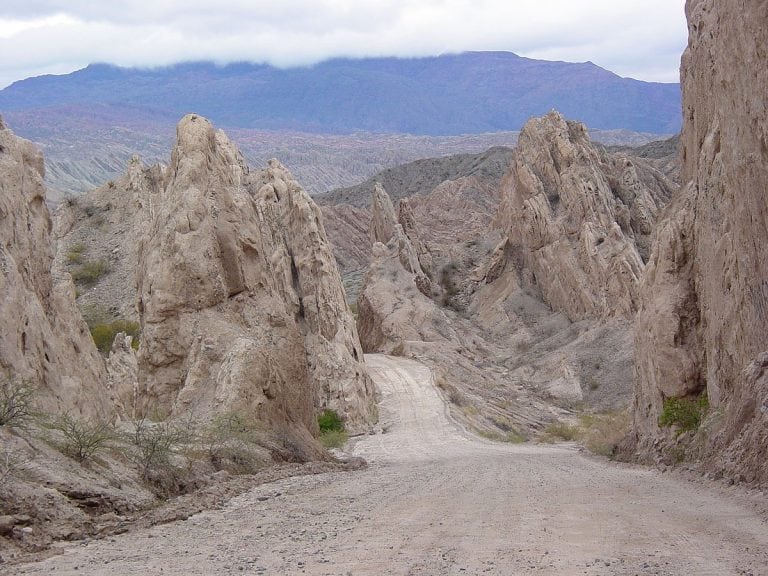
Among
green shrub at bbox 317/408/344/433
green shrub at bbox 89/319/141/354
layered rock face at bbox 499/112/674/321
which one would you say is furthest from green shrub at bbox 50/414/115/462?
layered rock face at bbox 499/112/674/321

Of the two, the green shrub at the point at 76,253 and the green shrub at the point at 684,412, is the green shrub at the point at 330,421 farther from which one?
the green shrub at the point at 76,253

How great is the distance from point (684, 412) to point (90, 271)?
42609mm

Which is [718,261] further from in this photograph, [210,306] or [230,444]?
[210,306]

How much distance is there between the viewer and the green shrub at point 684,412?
21119 millimetres

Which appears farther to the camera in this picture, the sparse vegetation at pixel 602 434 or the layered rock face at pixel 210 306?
the sparse vegetation at pixel 602 434

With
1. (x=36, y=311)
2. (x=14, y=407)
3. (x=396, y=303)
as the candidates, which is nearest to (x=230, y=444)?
(x=36, y=311)

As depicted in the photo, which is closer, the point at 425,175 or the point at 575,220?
the point at 575,220

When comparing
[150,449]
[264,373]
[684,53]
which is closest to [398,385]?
[684,53]

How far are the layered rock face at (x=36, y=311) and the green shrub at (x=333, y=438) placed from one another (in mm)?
10359

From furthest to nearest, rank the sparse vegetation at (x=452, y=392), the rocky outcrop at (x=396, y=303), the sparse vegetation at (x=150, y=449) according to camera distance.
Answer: the rocky outcrop at (x=396, y=303) → the sparse vegetation at (x=452, y=392) → the sparse vegetation at (x=150, y=449)

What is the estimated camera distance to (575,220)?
72.1 meters

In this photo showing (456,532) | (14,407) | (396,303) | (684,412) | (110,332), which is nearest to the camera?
(456,532)

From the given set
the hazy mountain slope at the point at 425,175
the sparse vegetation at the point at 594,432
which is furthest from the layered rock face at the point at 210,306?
the hazy mountain slope at the point at 425,175

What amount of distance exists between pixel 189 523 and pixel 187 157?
13.8 metres
